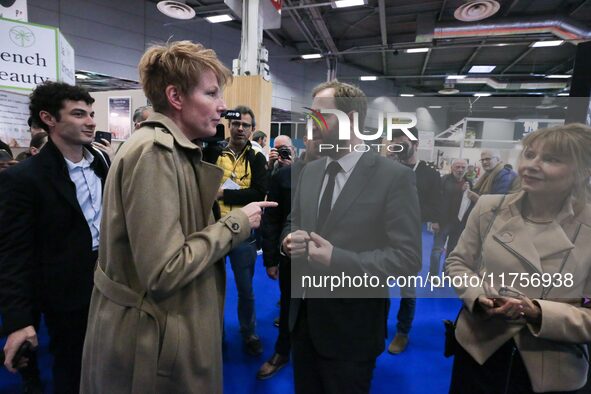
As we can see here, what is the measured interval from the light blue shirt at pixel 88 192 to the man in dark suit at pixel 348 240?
110 centimetres

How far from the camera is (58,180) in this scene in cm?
148

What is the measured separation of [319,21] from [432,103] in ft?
29.2

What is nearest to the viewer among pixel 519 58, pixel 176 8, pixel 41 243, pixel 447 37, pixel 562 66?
pixel 41 243

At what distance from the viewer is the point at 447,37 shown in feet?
26.9

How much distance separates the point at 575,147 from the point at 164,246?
4.13 ft

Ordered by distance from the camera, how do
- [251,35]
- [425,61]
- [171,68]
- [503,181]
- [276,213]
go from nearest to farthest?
1. [171,68]
2. [503,181]
3. [276,213]
4. [251,35]
5. [425,61]

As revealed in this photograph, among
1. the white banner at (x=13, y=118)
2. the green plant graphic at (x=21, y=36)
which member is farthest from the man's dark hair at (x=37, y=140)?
the green plant graphic at (x=21, y=36)

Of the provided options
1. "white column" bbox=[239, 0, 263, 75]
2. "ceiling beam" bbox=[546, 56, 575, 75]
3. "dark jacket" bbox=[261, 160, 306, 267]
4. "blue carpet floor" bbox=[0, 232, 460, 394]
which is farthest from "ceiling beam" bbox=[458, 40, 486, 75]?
"dark jacket" bbox=[261, 160, 306, 267]

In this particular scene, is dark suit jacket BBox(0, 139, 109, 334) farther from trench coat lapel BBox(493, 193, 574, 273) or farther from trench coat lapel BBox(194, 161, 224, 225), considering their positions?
trench coat lapel BBox(493, 193, 574, 273)

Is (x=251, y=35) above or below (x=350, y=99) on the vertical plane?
above

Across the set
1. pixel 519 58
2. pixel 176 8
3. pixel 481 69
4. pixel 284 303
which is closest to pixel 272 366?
pixel 284 303

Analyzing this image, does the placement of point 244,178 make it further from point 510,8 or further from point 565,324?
point 510,8

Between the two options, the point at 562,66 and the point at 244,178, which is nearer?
the point at 244,178

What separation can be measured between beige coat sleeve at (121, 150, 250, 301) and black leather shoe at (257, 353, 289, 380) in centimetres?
169
